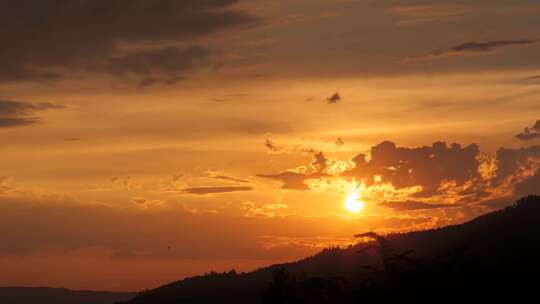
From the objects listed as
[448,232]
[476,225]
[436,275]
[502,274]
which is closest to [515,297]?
[502,274]

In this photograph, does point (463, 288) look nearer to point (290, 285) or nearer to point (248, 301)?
point (290, 285)

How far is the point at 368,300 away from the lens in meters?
43.5

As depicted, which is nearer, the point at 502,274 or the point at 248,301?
the point at 502,274

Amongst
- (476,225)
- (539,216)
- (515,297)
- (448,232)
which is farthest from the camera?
(448,232)

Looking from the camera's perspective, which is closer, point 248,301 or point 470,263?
point 470,263

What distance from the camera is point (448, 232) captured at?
184500 mm

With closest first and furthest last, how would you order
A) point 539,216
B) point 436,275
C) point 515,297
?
point 436,275
point 515,297
point 539,216

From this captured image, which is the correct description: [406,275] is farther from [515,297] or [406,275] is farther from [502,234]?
[502,234]

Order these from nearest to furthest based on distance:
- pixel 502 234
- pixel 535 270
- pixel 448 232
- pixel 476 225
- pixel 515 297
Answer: pixel 515 297 → pixel 535 270 → pixel 502 234 → pixel 476 225 → pixel 448 232

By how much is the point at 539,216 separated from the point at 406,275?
99679 mm

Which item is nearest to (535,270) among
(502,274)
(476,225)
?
(502,274)

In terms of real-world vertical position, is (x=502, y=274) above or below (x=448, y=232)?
below

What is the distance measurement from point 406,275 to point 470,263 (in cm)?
359

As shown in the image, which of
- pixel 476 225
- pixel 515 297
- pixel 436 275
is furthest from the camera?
pixel 476 225
